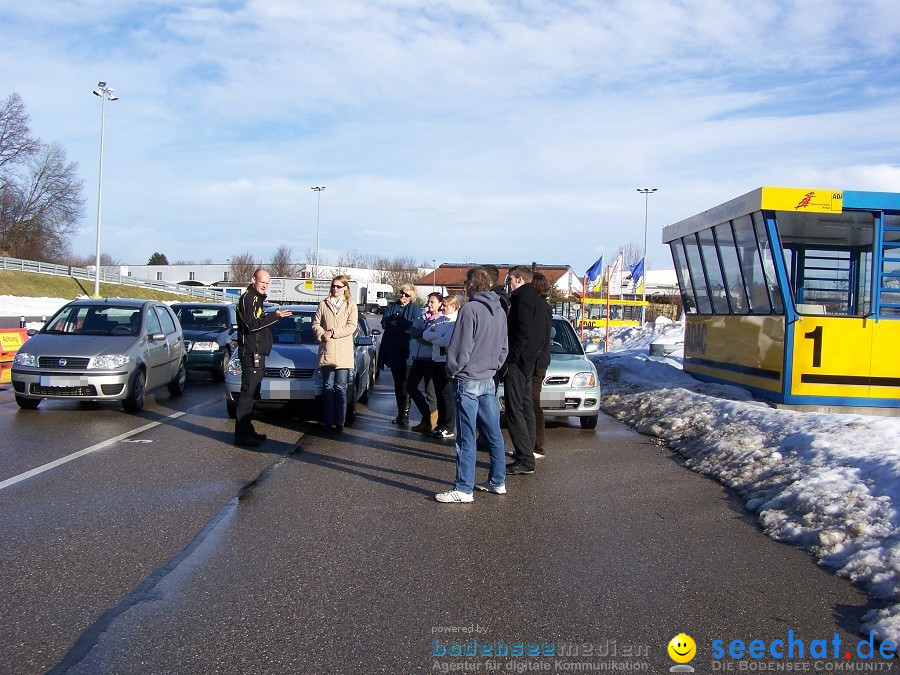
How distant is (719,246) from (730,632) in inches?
354

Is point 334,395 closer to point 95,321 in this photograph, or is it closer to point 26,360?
point 26,360

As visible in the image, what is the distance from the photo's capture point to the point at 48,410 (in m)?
10.7

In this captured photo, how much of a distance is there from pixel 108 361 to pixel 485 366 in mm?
6425

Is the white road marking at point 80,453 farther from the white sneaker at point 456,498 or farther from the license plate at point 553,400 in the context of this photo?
the license plate at point 553,400

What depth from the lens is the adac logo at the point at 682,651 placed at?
3503 mm

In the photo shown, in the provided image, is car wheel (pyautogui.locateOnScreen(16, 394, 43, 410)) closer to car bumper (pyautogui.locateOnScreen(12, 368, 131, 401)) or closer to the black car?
car bumper (pyautogui.locateOnScreen(12, 368, 131, 401))

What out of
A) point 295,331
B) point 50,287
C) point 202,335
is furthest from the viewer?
point 50,287

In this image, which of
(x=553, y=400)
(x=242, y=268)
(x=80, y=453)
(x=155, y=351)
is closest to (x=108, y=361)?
(x=155, y=351)

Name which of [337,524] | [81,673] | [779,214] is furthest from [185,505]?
[779,214]

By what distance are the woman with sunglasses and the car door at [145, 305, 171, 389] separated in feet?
11.7

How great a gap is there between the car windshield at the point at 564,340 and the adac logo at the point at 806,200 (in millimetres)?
3533

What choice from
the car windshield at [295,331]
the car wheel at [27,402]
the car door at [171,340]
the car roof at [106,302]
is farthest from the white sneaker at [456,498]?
the car roof at [106,302]

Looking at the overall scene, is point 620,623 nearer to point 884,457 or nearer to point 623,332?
point 884,457

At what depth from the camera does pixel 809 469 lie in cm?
651
